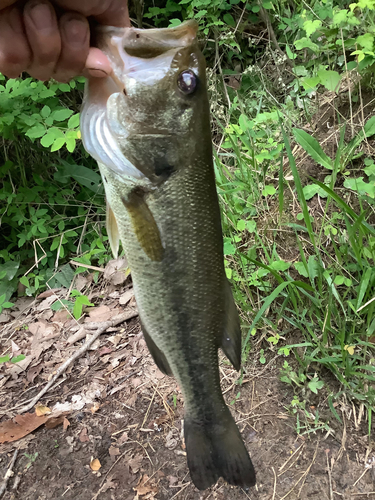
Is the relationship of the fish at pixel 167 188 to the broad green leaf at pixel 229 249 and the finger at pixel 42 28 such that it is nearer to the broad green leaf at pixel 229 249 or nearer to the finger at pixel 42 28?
the finger at pixel 42 28

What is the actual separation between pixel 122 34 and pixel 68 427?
2.50 meters

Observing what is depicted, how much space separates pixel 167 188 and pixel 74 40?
57 cm

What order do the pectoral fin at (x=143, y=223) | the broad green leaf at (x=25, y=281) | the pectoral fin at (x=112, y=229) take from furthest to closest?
the broad green leaf at (x=25, y=281), the pectoral fin at (x=112, y=229), the pectoral fin at (x=143, y=223)

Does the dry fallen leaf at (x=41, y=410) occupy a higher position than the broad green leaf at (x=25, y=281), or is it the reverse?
the broad green leaf at (x=25, y=281)

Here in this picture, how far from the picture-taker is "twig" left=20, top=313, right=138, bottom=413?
272 centimetres

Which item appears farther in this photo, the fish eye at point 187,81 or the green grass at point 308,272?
the green grass at point 308,272

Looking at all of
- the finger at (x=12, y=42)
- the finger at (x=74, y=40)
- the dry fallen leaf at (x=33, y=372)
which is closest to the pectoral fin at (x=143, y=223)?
the finger at (x=74, y=40)

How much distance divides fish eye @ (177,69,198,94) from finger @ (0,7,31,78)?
0.54 m

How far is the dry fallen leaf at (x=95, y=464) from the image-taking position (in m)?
2.32

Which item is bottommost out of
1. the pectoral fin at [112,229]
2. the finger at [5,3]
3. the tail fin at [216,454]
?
the tail fin at [216,454]

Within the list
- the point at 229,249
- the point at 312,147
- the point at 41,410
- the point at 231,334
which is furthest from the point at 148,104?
the point at 41,410

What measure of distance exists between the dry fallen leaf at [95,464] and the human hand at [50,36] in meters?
2.32

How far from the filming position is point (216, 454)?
162 cm

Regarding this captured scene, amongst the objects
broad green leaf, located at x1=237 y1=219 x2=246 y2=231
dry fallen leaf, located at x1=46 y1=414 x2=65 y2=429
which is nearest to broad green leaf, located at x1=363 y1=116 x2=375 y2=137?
broad green leaf, located at x1=237 y1=219 x2=246 y2=231
